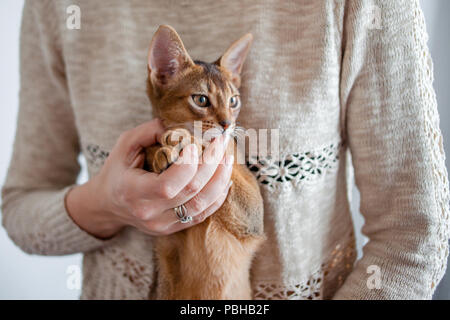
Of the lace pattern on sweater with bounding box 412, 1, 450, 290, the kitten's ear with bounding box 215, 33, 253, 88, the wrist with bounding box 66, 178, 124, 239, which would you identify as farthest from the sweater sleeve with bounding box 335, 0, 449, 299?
the wrist with bounding box 66, 178, 124, 239

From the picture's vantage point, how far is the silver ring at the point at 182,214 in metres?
0.53

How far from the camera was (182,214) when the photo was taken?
21.1 inches

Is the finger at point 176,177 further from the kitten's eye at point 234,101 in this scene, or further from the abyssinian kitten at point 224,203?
the kitten's eye at point 234,101

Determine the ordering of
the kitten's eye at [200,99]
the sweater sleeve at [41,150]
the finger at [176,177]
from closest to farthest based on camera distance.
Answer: the finger at [176,177]
the kitten's eye at [200,99]
the sweater sleeve at [41,150]

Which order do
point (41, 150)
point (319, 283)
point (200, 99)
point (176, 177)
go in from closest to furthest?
point (176, 177) < point (200, 99) < point (319, 283) < point (41, 150)

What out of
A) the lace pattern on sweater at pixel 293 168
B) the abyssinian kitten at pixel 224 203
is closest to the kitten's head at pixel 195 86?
the abyssinian kitten at pixel 224 203

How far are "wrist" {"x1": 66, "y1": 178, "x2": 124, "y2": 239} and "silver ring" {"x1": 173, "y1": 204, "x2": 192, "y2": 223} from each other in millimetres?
194

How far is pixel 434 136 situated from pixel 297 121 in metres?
0.25

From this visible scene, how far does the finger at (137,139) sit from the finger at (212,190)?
0.15 m

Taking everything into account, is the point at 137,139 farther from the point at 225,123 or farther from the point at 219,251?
Result: the point at 219,251

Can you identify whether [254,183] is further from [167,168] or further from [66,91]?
[66,91]

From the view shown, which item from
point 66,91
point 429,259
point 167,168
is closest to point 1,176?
point 66,91

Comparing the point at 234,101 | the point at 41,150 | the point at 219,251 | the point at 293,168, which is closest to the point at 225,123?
the point at 234,101
